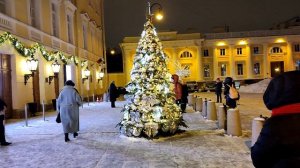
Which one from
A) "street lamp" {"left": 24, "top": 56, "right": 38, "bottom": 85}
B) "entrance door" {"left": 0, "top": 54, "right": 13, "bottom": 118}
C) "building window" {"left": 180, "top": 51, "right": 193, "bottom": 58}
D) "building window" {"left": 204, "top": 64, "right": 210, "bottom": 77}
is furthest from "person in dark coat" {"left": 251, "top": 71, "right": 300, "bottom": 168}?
"building window" {"left": 204, "top": 64, "right": 210, "bottom": 77}

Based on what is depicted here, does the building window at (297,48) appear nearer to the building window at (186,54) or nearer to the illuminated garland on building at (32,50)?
the building window at (186,54)

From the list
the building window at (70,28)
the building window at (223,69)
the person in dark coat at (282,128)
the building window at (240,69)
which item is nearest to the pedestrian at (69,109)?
the person in dark coat at (282,128)

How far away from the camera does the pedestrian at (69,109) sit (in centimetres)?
1105

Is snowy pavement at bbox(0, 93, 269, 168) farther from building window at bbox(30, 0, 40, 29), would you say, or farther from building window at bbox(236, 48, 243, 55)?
building window at bbox(236, 48, 243, 55)

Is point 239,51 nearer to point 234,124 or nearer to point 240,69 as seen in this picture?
point 240,69

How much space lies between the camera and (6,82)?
1814 centimetres

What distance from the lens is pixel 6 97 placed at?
18.0 metres

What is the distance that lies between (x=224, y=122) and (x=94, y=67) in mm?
28686

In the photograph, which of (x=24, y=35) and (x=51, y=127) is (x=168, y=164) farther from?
(x=24, y=35)

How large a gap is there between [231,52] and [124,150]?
6193cm

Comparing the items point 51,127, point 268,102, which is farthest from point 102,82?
point 268,102

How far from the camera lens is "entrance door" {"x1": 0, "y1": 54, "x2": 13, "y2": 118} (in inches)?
700

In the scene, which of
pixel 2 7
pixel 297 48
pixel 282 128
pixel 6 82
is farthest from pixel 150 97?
pixel 297 48

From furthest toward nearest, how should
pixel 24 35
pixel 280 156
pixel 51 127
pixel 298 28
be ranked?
1. pixel 298 28
2. pixel 24 35
3. pixel 51 127
4. pixel 280 156
